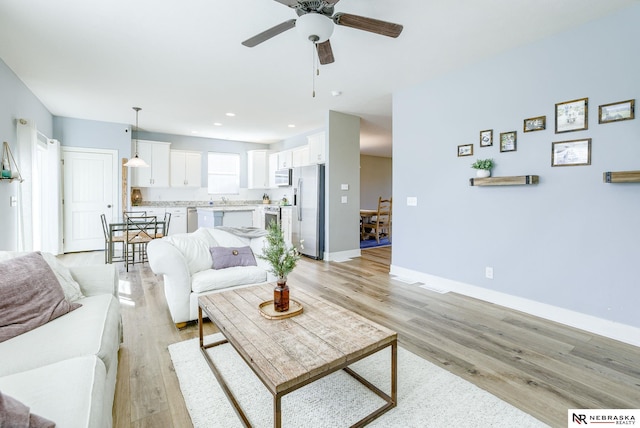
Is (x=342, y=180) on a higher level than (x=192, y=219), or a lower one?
higher

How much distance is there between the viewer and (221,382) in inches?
73.1

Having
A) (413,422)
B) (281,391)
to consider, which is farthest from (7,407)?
(413,422)

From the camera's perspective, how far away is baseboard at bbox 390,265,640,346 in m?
2.50

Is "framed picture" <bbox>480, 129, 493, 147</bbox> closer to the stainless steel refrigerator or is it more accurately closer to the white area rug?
the white area rug

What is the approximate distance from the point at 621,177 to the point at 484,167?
112 centimetres

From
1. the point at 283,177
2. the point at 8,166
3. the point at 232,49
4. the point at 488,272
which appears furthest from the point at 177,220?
the point at 488,272

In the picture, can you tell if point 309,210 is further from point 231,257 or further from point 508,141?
point 508,141

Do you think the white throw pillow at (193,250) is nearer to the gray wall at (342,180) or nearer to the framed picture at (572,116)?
the gray wall at (342,180)

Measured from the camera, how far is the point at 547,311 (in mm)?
2945

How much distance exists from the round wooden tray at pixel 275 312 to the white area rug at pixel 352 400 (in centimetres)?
44

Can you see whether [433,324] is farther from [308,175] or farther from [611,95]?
[308,175]

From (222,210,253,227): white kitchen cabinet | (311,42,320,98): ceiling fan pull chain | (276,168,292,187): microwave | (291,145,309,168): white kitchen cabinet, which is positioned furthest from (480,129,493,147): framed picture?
(276,168,292,187): microwave

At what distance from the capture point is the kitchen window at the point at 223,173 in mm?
7863

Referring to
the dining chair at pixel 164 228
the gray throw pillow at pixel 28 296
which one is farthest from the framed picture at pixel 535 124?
the dining chair at pixel 164 228
